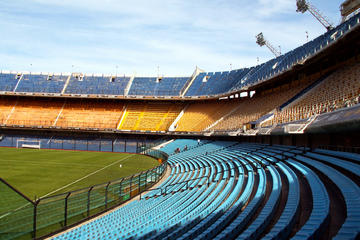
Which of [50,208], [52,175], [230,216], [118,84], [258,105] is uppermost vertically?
[118,84]

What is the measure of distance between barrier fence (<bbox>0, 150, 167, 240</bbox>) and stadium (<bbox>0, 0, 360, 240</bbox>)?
37mm

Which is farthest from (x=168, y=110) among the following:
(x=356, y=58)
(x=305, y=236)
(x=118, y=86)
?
(x=305, y=236)

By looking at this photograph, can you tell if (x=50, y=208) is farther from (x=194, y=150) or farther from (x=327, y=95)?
(x=194, y=150)

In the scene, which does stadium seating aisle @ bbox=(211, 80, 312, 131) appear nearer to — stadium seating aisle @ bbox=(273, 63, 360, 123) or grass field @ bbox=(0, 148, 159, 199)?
stadium seating aisle @ bbox=(273, 63, 360, 123)

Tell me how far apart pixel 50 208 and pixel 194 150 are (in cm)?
2154

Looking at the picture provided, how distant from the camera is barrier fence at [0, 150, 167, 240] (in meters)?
8.07

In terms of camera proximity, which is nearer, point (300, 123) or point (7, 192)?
point (7, 192)

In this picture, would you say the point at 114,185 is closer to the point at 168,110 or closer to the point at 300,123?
the point at 300,123

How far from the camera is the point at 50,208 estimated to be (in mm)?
8961

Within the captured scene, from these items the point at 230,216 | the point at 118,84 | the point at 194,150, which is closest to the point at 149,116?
the point at 118,84

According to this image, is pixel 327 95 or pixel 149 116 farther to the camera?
pixel 149 116

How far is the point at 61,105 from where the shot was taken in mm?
48094

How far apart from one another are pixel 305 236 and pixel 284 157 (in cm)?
1077

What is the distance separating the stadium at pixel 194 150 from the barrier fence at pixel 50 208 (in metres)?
0.04
